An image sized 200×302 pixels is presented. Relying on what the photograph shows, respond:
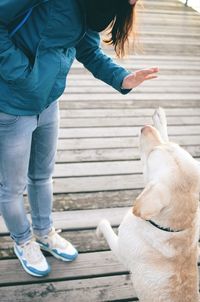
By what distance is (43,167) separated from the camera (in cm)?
209

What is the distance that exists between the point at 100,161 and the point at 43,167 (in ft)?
3.69

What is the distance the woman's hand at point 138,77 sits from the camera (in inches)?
75.6

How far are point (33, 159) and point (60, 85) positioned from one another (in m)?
0.50

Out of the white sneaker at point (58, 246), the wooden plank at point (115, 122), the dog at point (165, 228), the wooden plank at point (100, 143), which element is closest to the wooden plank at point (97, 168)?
the wooden plank at point (100, 143)

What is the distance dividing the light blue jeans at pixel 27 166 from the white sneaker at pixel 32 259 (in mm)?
51

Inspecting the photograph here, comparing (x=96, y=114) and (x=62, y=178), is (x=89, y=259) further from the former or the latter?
(x=96, y=114)

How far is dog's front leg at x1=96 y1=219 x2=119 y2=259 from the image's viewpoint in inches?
85.1

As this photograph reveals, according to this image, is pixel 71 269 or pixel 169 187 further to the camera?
pixel 71 269

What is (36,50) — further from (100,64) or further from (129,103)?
(129,103)

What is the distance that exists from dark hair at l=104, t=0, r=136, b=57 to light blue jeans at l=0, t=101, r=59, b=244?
1.36 ft

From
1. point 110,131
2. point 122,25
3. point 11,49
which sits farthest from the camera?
point 110,131

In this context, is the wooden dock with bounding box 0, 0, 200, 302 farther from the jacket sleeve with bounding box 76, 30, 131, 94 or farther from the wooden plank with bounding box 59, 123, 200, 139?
the jacket sleeve with bounding box 76, 30, 131, 94

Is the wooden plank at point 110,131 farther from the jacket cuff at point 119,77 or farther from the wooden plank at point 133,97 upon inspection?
the jacket cuff at point 119,77

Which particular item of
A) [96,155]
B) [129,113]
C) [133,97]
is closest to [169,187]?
[96,155]
